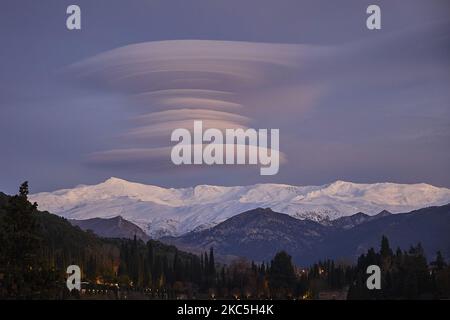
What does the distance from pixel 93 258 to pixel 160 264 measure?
1512 cm

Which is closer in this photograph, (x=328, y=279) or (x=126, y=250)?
(x=328, y=279)

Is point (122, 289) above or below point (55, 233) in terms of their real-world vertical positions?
below

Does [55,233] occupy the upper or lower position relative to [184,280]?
upper

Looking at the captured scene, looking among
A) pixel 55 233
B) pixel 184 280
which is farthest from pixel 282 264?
pixel 55 233

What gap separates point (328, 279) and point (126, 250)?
47.3m

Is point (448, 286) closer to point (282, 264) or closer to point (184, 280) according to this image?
point (282, 264)

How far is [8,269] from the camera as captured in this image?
42.8 m
